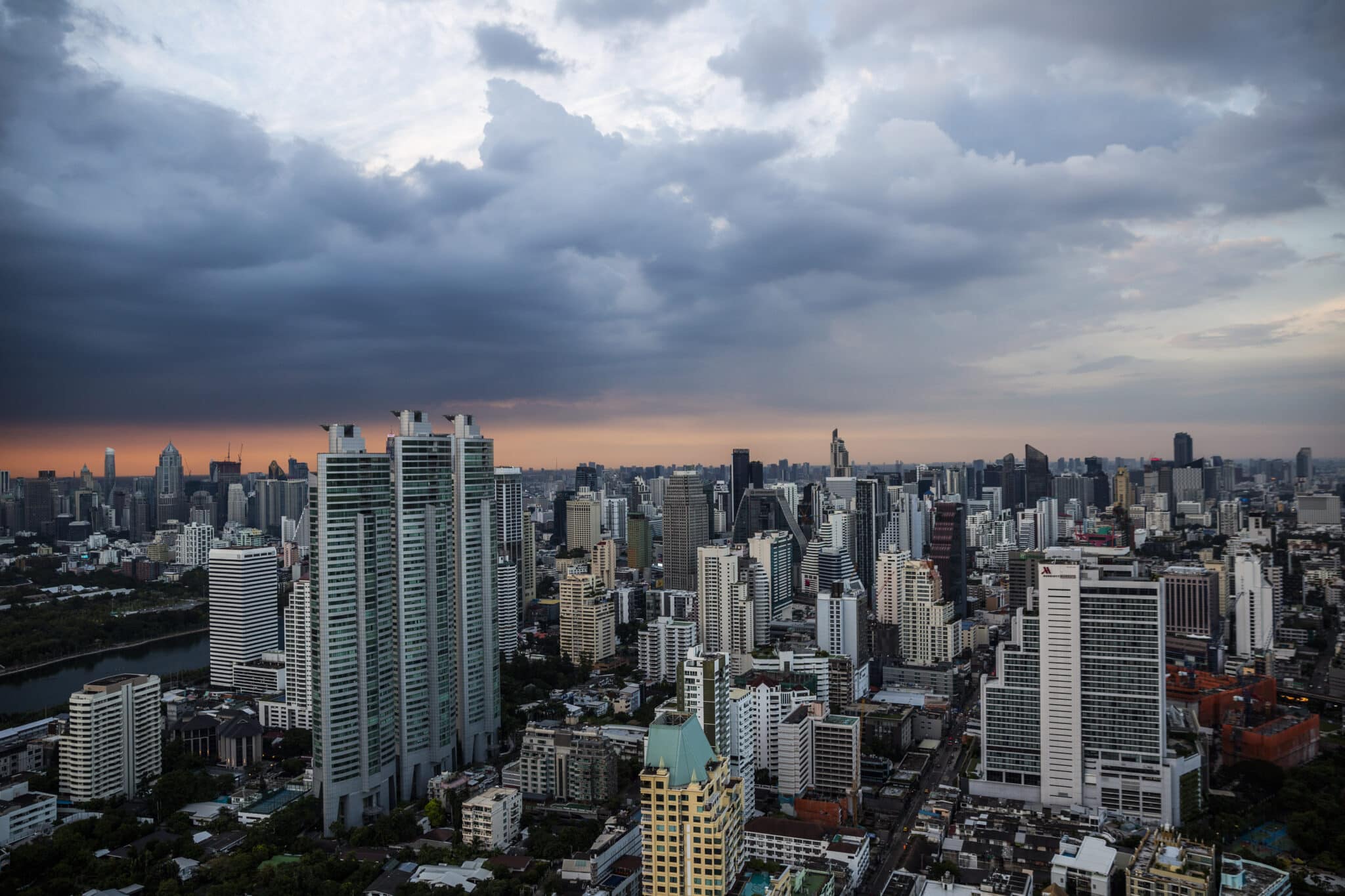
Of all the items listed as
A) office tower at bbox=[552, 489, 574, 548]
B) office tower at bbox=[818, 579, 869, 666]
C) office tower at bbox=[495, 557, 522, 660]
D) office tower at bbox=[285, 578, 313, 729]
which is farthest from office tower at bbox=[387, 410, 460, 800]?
office tower at bbox=[552, 489, 574, 548]

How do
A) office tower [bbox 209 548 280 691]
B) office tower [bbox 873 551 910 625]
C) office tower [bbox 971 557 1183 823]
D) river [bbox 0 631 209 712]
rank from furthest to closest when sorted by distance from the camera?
office tower [bbox 873 551 910 625], office tower [bbox 209 548 280 691], river [bbox 0 631 209 712], office tower [bbox 971 557 1183 823]

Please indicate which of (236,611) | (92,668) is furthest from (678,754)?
(92,668)

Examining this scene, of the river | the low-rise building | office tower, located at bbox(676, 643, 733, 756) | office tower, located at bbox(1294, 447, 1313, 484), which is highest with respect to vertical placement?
office tower, located at bbox(1294, 447, 1313, 484)

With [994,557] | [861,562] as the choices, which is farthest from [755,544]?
[994,557]

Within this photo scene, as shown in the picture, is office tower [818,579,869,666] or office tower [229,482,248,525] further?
office tower [229,482,248,525]

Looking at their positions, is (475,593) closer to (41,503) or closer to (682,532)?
(41,503)

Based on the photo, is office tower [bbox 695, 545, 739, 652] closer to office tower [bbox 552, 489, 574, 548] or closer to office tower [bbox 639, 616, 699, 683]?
office tower [bbox 639, 616, 699, 683]

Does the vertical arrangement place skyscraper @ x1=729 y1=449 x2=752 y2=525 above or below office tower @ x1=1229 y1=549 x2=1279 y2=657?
above
